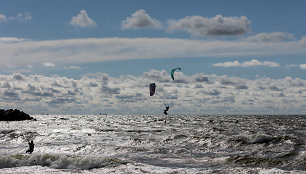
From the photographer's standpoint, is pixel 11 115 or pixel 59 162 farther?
pixel 11 115

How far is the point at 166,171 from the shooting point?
21.9m

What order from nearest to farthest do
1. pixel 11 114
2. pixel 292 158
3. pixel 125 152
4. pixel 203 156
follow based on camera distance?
pixel 292 158 → pixel 203 156 → pixel 125 152 → pixel 11 114

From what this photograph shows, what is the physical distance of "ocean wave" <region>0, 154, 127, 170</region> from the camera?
81.0 ft

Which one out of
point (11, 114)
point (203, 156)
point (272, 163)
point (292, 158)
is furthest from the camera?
point (11, 114)

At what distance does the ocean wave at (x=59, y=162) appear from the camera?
81.0 feet

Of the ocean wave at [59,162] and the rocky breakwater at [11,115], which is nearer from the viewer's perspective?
the ocean wave at [59,162]

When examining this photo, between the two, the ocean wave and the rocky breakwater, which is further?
the rocky breakwater

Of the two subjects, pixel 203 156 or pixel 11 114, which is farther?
pixel 11 114

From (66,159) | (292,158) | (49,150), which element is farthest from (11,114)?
(292,158)

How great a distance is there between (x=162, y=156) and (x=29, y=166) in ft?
34.4

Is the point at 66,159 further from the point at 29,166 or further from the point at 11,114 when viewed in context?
the point at 11,114

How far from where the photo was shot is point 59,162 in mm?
25750

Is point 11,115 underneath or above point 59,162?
underneath

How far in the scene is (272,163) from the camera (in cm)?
2389
